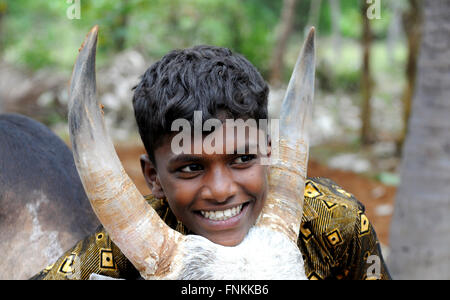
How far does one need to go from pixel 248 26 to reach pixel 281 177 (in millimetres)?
13246

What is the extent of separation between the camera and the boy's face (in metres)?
1.78

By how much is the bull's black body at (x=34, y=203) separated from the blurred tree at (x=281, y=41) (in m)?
9.66

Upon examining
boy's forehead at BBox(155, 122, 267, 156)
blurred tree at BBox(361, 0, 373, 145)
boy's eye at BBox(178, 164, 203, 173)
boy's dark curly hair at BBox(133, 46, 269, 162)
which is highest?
boy's dark curly hair at BBox(133, 46, 269, 162)

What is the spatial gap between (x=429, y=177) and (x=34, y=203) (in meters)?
3.05

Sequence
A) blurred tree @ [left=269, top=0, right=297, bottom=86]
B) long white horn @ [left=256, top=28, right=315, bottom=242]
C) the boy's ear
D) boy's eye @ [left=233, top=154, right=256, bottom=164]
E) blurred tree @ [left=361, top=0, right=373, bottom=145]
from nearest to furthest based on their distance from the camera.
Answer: boy's eye @ [left=233, top=154, right=256, bottom=164], long white horn @ [left=256, top=28, right=315, bottom=242], the boy's ear, blurred tree @ [left=361, top=0, right=373, bottom=145], blurred tree @ [left=269, top=0, right=297, bottom=86]

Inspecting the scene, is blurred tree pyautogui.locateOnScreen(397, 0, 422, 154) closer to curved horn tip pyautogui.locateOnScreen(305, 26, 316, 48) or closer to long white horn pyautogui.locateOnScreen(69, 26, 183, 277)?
curved horn tip pyautogui.locateOnScreen(305, 26, 316, 48)

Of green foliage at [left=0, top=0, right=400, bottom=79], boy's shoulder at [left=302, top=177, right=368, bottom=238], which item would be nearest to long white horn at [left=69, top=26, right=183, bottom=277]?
boy's shoulder at [left=302, top=177, right=368, bottom=238]

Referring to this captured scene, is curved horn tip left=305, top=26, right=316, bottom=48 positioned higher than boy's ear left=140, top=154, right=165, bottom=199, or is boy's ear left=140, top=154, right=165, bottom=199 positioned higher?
curved horn tip left=305, top=26, right=316, bottom=48

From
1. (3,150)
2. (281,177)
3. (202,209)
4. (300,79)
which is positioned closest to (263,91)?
→ (300,79)

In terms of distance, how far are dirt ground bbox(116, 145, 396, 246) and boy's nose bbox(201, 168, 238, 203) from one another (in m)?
5.27

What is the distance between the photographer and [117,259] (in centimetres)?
206

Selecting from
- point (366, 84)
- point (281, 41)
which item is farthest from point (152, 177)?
point (281, 41)

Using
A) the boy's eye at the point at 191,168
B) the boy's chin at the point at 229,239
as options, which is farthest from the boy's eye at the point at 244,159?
the boy's chin at the point at 229,239

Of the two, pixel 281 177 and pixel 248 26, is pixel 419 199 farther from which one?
pixel 248 26
